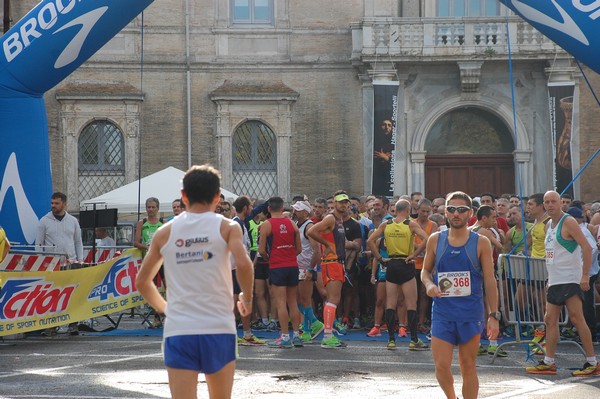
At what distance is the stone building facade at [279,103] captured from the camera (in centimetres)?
3056

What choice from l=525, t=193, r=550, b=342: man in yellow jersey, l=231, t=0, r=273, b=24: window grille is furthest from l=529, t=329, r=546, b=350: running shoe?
l=231, t=0, r=273, b=24: window grille

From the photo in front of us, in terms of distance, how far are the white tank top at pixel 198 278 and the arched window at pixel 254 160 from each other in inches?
936

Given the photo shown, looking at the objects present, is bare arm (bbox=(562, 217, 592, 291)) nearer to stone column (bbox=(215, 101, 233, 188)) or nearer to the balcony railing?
the balcony railing

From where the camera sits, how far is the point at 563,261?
12.8 m

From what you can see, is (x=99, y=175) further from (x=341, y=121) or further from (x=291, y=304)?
(x=291, y=304)

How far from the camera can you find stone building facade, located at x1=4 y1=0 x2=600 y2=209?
3056 centimetres

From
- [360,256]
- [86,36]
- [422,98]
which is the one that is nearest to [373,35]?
[422,98]

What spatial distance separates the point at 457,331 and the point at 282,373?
3591 millimetres

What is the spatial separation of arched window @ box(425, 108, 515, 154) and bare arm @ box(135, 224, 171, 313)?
24.2 m

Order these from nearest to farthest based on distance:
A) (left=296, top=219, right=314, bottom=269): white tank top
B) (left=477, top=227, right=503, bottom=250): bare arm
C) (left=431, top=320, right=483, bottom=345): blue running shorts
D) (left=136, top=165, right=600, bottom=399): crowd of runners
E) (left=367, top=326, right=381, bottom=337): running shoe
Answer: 1. (left=136, top=165, right=600, bottom=399): crowd of runners
2. (left=431, top=320, right=483, bottom=345): blue running shorts
3. (left=477, top=227, right=503, bottom=250): bare arm
4. (left=296, top=219, right=314, bottom=269): white tank top
5. (left=367, top=326, right=381, bottom=337): running shoe

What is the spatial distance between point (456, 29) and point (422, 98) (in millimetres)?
1956

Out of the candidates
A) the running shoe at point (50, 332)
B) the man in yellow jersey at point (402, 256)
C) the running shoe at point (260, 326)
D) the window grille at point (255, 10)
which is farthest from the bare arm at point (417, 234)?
the window grille at point (255, 10)

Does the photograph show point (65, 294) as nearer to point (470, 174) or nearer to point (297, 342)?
point (297, 342)

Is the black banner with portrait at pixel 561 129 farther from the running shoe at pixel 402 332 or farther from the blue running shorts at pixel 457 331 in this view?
the blue running shorts at pixel 457 331
